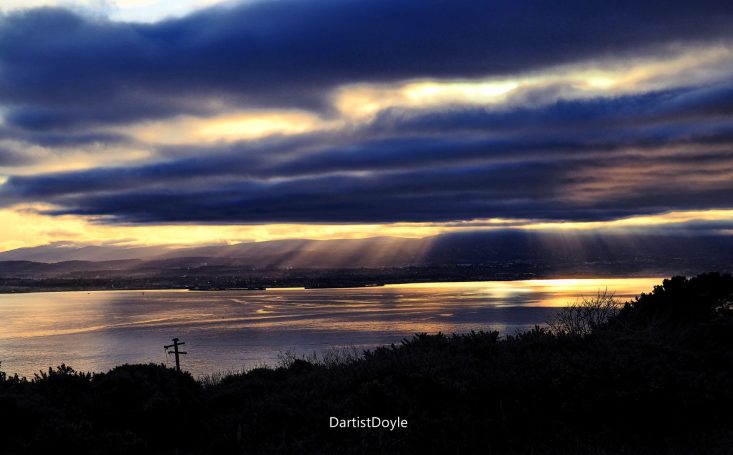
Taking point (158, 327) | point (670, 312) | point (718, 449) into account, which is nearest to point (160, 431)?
point (718, 449)

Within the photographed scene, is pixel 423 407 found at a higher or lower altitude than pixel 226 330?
higher

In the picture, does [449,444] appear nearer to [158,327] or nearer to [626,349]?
[626,349]

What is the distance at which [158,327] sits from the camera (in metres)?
90.2

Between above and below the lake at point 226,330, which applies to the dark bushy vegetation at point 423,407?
above

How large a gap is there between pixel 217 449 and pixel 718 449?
7.16 metres

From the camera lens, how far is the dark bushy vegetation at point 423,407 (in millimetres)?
9945

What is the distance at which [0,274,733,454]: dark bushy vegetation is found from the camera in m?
9.95

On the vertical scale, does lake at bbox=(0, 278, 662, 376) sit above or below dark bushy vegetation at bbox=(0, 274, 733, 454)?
below

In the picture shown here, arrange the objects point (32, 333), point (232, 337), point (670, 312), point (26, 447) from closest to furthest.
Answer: point (26, 447), point (670, 312), point (232, 337), point (32, 333)

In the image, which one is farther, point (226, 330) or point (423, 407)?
point (226, 330)

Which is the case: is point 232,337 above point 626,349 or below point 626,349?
below

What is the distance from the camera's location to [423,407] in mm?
11156

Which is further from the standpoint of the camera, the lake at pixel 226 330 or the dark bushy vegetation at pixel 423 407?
the lake at pixel 226 330

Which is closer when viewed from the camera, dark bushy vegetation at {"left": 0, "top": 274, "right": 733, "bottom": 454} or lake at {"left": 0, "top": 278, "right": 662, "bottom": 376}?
dark bushy vegetation at {"left": 0, "top": 274, "right": 733, "bottom": 454}
